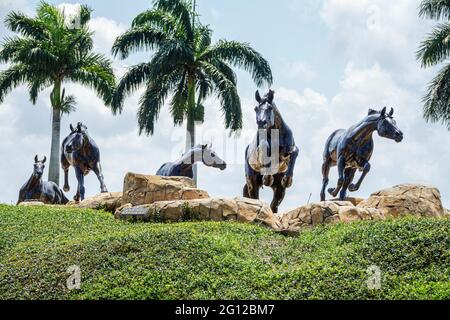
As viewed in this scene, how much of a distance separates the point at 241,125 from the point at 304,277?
63.5 feet

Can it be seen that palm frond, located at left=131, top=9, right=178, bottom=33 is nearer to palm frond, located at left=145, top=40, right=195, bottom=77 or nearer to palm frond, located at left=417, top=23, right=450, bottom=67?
palm frond, located at left=145, top=40, right=195, bottom=77

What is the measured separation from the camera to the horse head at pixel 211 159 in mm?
23797

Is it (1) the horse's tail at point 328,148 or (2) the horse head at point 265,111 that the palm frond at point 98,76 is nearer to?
(1) the horse's tail at point 328,148

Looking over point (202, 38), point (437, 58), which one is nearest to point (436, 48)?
point (437, 58)

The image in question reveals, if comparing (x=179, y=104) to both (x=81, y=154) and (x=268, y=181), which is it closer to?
(x=81, y=154)

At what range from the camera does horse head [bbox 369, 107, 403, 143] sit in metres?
18.5

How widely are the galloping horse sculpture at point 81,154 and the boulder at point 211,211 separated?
5.75m

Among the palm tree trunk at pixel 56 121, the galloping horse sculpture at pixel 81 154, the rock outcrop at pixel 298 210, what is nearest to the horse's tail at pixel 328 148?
the rock outcrop at pixel 298 210

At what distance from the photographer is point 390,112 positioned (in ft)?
62.1

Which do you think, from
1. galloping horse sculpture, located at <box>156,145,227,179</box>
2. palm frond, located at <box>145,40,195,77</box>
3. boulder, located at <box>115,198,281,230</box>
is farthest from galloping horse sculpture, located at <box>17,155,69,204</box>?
boulder, located at <box>115,198,281,230</box>

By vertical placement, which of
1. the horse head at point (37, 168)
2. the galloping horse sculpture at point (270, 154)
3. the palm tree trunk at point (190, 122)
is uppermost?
the palm tree trunk at point (190, 122)

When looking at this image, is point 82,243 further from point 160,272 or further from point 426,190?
point 426,190

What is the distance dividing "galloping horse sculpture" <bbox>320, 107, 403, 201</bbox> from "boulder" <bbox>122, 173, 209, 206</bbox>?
11.6 ft
